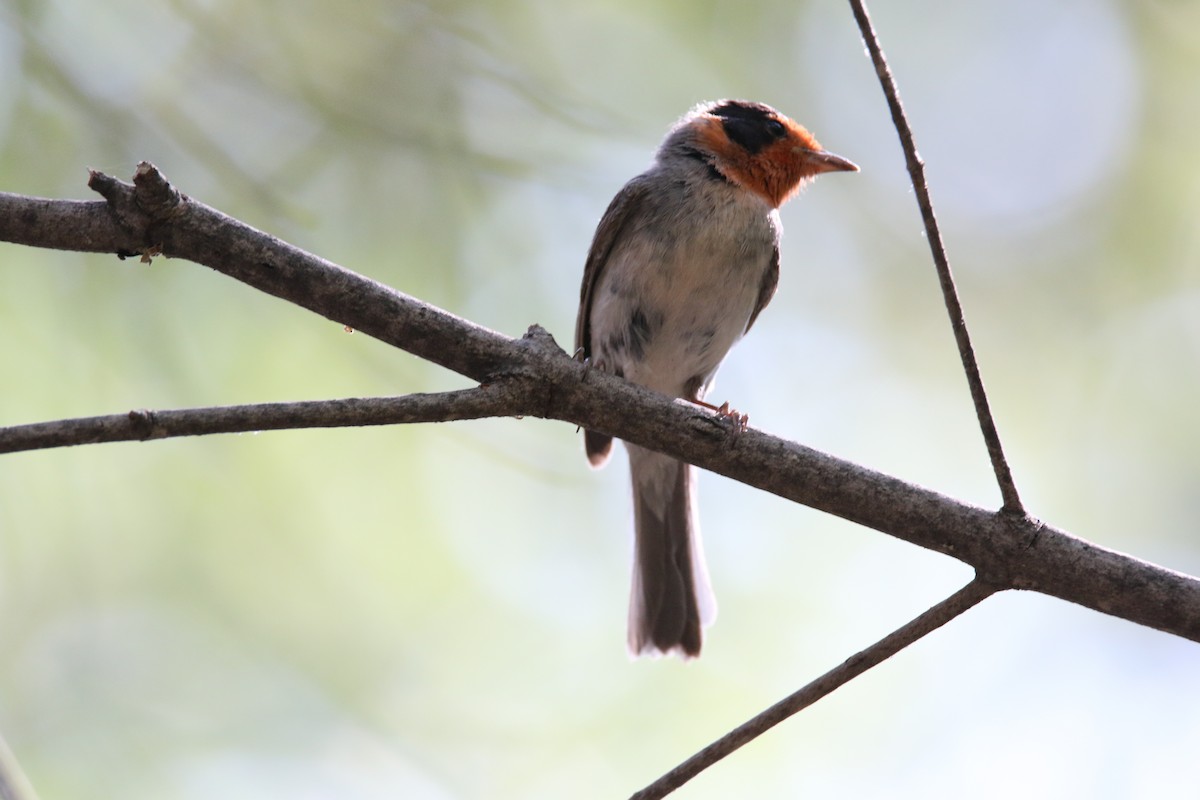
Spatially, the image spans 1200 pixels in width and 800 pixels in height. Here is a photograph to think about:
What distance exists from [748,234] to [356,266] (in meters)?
1.70

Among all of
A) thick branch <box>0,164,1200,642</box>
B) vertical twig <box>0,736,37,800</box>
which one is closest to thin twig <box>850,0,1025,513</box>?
thick branch <box>0,164,1200,642</box>

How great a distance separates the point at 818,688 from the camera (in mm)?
2061

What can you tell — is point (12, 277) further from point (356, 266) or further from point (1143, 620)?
point (1143, 620)

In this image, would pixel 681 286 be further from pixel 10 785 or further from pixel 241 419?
pixel 10 785

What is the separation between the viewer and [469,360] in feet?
7.77

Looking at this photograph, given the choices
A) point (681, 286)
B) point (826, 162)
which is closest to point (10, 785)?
point (681, 286)

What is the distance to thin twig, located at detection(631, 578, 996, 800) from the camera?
1.96 m

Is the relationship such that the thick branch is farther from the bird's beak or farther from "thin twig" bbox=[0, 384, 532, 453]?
the bird's beak

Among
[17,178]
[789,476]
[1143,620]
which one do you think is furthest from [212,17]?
[1143,620]

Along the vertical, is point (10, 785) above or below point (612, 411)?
below

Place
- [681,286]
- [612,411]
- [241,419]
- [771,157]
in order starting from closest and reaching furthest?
1. [241,419]
2. [612,411]
3. [681,286]
4. [771,157]

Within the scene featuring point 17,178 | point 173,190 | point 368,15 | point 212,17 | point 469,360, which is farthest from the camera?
point 368,15

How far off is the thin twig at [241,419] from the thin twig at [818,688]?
807 mm

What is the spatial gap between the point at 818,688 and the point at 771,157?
303cm
